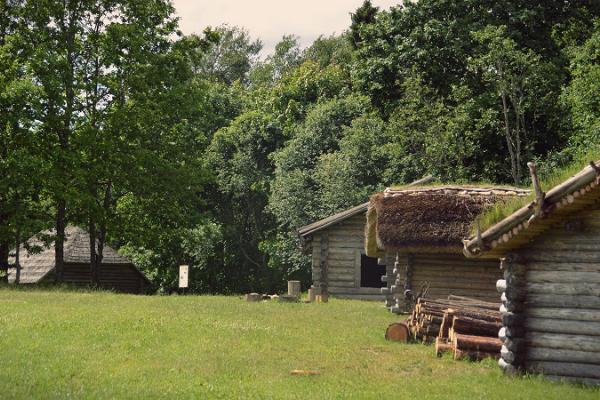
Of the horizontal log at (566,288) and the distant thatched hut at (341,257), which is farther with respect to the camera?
the distant thatched hut at (341,257)

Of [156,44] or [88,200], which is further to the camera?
[156,44]

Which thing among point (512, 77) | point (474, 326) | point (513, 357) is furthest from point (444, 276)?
point (512, 77)

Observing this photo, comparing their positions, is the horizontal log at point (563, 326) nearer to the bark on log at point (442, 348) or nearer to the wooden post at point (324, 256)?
the bark on log at point (442, 348)

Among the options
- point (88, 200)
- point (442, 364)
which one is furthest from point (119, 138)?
point (442, 364)

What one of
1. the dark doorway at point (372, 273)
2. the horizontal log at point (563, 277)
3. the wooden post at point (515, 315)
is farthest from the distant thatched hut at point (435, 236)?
the dark doorway at point (372, 273)

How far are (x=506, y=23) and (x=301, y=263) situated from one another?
54.4ft

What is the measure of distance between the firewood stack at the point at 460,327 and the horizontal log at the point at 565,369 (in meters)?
1.66

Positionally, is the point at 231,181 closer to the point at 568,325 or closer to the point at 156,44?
the point at 156,44

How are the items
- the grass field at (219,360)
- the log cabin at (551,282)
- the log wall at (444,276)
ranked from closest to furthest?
1. the grass field at (219,360)
2. the log cabin at (551,282)
3. the log wall at (444,276)

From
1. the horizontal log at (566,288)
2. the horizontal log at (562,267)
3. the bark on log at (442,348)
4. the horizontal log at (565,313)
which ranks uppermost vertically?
the horizontal log at (562,267)

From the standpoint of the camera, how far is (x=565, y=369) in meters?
14.8

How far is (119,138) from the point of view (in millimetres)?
39688

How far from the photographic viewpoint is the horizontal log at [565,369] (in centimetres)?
1445

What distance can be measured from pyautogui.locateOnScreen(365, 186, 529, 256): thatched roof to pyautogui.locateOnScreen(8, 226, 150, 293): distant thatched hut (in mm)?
21705
